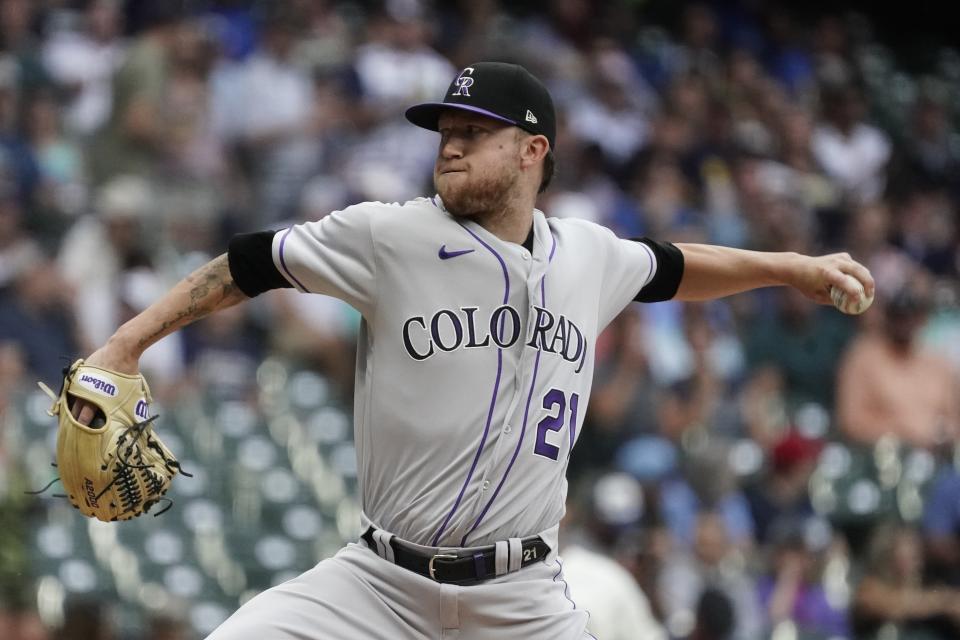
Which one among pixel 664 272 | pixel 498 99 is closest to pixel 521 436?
pixel 664 272

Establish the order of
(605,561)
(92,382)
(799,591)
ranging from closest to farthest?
(92,382), (605,561), (799,591)

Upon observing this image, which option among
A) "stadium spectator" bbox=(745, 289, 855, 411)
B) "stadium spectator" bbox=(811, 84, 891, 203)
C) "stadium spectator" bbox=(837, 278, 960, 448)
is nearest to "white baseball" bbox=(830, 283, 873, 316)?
"stadium spectator" bbox=(837, 278, 960, 448)

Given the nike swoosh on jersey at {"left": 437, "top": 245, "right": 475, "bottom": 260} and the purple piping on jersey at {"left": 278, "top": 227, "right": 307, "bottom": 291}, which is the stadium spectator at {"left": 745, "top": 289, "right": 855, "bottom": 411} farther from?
the purple piping on jersey at {"left": 278, "top": 227, "right": 307, "bottom": 291}

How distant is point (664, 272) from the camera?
4496mm

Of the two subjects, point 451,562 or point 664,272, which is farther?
point 664,272

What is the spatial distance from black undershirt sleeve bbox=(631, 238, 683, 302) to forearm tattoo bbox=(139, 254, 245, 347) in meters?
1.20

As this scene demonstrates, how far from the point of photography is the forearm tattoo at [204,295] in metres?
3.92

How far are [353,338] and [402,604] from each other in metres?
4.85

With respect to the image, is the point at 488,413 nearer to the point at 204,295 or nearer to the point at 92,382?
the point at 204,295

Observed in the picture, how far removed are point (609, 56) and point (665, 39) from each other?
55.7 inches

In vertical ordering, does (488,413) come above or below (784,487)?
above

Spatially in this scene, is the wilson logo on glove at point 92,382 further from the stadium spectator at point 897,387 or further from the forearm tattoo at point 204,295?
the stadium spectator at point 897,387

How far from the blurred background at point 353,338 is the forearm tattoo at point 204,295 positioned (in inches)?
119

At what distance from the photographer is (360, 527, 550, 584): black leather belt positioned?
394cm
